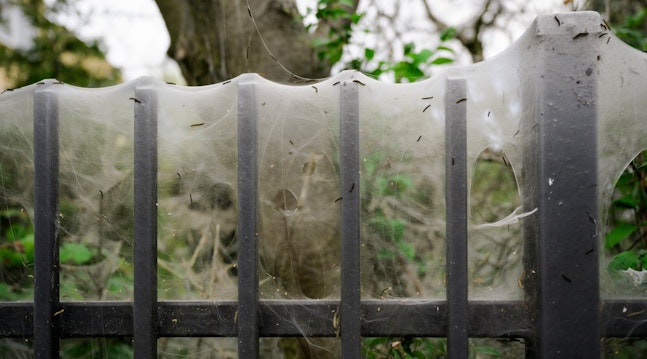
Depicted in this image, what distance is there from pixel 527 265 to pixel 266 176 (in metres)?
0.81

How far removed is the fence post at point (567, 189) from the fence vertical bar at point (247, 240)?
0.78 meters

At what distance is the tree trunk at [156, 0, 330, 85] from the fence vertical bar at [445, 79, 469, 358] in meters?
1.08

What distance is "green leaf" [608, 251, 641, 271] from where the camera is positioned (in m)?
1.52

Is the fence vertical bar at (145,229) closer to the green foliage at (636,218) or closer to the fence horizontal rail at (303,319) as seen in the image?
the fence horizontal rail at (303,319)

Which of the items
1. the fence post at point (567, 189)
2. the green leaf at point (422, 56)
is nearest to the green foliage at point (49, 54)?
the green leaf at point (422, 56)

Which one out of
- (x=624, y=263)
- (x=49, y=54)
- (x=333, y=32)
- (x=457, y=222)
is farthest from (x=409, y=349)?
(x=49, y=54)

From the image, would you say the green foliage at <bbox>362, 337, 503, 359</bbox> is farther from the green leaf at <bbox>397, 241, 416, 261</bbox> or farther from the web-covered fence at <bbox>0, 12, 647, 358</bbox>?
the green leaf at <bbox>397, 241, 416, 261</bbox>

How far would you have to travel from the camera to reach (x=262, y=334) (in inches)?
55.4

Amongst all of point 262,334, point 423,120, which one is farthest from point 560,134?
point 262,334

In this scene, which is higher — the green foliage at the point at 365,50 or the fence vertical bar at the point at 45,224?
the green foliage at the point at 365,50

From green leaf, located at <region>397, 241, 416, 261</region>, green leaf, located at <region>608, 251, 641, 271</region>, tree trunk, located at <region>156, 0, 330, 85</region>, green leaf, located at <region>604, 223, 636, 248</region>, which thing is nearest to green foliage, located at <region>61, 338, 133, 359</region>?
green leaf, located at <region>397, 241, 416, 261</region>

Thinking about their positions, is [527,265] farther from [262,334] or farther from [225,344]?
[225,344]

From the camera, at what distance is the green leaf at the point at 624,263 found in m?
1.52

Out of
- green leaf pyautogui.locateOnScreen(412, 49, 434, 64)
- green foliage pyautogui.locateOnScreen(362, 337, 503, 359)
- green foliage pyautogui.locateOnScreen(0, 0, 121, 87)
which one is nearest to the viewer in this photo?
green foliage pyautogui.locateOnScreen(362, 337, 503, 359)
